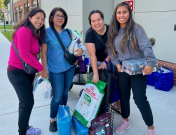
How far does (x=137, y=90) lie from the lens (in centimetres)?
223

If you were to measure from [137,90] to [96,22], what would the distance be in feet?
3.49

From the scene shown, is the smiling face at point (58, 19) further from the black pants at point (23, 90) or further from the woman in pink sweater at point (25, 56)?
the black pants at point (23, 90)

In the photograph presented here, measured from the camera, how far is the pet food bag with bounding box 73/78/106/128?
235 cm

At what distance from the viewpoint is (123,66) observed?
2229mm

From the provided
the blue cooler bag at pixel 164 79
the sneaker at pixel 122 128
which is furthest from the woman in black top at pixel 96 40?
the blue cooler bag at pixel 164 79

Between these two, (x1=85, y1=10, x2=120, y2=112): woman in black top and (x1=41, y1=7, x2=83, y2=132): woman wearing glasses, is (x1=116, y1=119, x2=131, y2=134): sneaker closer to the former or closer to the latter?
(x1=85, y1=10, x2=120, y2=112): woman in black top

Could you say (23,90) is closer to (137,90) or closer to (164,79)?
(137,90)

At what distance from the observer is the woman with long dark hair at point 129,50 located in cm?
203

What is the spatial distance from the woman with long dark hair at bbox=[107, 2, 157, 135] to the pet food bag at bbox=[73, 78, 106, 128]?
1.03ft

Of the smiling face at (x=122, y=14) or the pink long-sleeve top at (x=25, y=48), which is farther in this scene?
the smiling face at (x=122, y=14)

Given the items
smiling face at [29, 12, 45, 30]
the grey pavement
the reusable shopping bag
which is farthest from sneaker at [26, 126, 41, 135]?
smiling face at [29, 12, 45, 30]

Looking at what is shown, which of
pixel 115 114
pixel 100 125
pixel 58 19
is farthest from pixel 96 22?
pixel 115 114

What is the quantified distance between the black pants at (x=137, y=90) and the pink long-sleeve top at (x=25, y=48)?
113 cm

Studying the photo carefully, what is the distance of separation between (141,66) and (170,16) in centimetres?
325
